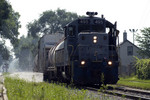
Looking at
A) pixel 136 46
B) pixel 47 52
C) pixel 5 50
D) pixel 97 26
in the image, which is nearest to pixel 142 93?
pixel 97 26

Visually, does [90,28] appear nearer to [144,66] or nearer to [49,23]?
[144,66]

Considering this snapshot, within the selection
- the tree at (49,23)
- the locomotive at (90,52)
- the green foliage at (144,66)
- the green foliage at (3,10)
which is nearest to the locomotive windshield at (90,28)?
the locomotive at (90,52)

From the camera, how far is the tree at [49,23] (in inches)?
3450

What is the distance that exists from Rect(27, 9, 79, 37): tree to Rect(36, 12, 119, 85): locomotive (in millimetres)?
70699

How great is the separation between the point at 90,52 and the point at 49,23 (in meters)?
74.3

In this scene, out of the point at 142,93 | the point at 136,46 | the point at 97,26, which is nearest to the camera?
the point at 142,93

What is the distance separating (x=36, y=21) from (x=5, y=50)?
89.2 feet

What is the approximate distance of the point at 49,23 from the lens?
89188mm

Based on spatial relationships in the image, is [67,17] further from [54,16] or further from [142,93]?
[142,93]

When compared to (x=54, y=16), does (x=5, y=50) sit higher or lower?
lower

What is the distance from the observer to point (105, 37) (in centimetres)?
1598

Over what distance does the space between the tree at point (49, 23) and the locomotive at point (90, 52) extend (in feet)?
232

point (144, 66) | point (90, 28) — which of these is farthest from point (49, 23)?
point (90, 28)

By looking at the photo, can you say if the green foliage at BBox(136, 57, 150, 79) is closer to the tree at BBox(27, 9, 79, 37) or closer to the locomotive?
the locomotive
